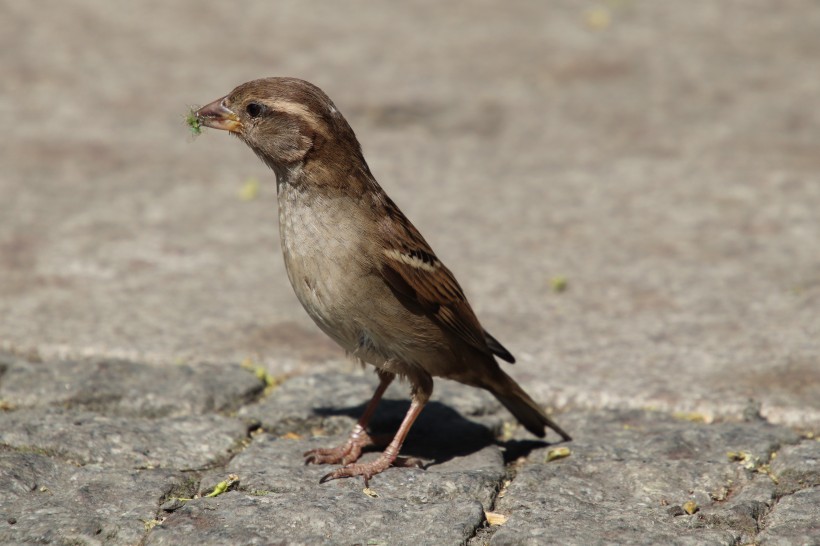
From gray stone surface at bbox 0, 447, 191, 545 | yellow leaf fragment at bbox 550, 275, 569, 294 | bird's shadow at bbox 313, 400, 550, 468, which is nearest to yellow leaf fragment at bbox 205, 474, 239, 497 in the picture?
gray stone surface at bbox 0, 447, 191, 545

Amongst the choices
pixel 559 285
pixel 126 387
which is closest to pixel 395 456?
pixel 126 387

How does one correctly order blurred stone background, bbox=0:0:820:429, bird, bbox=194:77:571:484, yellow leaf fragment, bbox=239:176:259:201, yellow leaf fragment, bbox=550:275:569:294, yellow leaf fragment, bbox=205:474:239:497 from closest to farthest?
yellow leaf fragment, bbox=205:474:239:497 → bird, bbox=194:77:571:484 → blurred stone background, bbox=0:0:820:429 → yellow leaf fragment, bbox=550:275:569:294 → yellow leaf fragment, bbox=239:176:259:201

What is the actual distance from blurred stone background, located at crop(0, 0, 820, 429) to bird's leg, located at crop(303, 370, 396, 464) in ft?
2.72

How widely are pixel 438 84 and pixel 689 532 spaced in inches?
263

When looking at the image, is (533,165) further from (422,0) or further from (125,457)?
(125,457)

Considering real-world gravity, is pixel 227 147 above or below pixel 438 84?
below

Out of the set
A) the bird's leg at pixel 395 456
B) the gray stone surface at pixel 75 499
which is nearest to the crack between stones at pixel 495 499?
the bird's leg at pixel 395 456

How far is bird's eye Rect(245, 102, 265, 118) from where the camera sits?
4.63 metres

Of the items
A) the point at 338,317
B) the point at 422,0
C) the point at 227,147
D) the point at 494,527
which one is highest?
the point at 422,0

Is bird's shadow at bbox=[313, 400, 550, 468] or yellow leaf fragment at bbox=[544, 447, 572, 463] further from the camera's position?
bird's shadow at bbox=[313, 400, 550, 468]

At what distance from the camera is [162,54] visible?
410 inches

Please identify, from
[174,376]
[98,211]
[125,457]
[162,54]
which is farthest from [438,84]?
[125,457]

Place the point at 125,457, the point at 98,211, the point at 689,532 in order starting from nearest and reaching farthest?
the point at 689,532 → the point at 125,457 → the point at 98,211

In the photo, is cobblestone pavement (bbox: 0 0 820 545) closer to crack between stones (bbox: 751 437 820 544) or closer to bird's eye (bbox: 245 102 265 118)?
crack between stones (bbox: 751 437 820 544)
